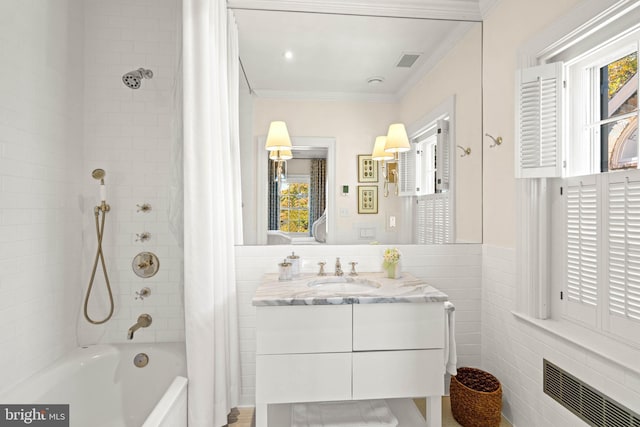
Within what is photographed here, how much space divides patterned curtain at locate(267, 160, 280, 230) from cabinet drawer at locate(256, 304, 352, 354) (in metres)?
0.71

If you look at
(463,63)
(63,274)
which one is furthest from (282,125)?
(63,274)

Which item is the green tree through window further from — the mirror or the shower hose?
the shower hose

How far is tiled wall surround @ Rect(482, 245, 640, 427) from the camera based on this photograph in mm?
1396

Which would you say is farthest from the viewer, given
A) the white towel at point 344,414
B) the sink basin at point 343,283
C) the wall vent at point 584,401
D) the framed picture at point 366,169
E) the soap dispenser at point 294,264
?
→ the framed picture at point 366,169

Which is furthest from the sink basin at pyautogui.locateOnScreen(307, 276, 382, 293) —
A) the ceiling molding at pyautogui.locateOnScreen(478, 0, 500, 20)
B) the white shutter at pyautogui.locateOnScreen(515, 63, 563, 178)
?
the ceiling molding at pyautogui.locateOnScreen(478, 0, 500, 20)

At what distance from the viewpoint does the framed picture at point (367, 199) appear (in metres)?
2.38

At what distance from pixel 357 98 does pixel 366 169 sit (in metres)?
0.50

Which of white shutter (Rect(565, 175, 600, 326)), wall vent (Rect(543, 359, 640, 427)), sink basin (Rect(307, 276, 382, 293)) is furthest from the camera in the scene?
sink basin (Rect(307, 276, 382, 293))

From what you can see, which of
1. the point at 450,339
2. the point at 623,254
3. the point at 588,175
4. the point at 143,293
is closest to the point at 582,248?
the point at 623,254

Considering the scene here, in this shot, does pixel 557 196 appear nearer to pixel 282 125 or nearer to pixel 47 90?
pixel 282 125

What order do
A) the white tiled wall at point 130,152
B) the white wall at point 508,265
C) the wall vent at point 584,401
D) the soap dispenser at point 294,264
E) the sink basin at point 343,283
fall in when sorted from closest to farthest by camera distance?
1. the wall vent at point 584,401
2. the white wall at point 508,265
3. the sink basin at point 343,283
4. the soap dispenser at point 294,264
5. the white tiled wall at point 130,152

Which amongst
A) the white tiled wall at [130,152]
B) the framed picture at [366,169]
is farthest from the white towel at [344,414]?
the framed picture at [366,169]

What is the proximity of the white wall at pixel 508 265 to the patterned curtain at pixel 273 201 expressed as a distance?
54.9 inches

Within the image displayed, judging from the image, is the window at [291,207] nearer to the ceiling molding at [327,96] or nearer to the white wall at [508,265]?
the ceiling molding at [327,96]
